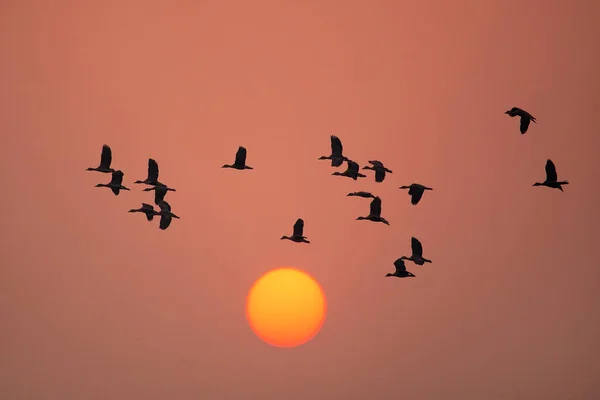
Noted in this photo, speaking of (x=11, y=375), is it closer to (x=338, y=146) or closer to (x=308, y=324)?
(x=308, y=324)

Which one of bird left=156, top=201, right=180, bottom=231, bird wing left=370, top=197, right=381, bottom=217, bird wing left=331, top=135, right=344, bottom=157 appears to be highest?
bird wing left=331, top=135, right=344, bottom=157

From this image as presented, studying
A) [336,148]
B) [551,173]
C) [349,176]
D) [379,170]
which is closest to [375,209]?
[379,170]

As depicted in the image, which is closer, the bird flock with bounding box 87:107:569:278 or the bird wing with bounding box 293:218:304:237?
the bird flock with bounding box 87:107:569:278

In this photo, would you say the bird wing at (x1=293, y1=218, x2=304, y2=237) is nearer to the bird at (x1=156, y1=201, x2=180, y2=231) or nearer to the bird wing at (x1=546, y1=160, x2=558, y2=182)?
the bird at (x1=156, y1=201, x2=180, y2=231)

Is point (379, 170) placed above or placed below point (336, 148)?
below

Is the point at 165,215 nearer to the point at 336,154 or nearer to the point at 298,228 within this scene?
the point at 298,228

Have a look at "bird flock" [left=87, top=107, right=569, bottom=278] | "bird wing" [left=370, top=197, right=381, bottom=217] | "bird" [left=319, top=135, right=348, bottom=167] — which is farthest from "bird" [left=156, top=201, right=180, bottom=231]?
"bird wing" [left=370, top=197, right=381, bottom=217]

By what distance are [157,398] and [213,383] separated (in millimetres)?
3782

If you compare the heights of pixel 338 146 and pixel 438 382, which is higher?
pixel 338 146

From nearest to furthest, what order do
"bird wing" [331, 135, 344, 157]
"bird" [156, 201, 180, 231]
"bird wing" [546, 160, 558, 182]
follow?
1. "bird wing" [546, 160, 558, 182]
2. "bird wing" [331, 135, 344, 157]
3. "bird" [156, 201, 180, 231]

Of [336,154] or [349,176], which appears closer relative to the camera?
[336,154]

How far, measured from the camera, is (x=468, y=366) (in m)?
90.2

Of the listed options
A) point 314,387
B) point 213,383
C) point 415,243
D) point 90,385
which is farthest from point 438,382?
point 415,243

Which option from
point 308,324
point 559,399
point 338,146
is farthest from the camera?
point 308,324
